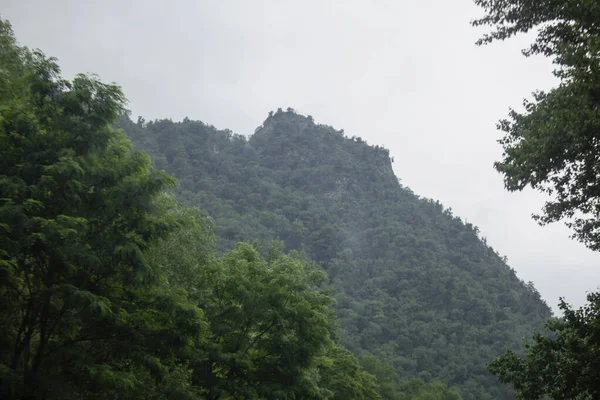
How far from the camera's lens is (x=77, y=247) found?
9781 mm

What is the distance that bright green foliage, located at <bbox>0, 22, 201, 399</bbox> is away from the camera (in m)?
9.58

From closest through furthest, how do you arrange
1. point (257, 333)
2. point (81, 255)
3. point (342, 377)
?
point (81, 255), point (257, 333), point (342, 377)

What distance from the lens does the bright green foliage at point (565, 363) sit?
10.5 m

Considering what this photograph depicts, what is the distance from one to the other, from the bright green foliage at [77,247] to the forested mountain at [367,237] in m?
55.2

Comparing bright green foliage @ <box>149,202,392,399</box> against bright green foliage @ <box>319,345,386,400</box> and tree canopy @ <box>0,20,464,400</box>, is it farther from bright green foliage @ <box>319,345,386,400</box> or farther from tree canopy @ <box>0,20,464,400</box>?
bright green foliage @ <box>319,345,386,400</box>

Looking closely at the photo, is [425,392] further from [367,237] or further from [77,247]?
[367,237]

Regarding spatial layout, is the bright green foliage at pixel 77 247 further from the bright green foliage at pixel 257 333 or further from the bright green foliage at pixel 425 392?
the bright green foliage at pixel 425 392

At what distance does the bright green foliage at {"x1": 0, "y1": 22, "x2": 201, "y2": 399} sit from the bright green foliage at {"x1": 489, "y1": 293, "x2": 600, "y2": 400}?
809 centimetres

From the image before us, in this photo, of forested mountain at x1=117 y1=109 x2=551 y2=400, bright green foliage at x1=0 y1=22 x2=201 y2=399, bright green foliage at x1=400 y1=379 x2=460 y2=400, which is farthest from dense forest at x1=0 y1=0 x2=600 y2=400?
forested mountain at x1=117 y1=109 x2=551 y2=400

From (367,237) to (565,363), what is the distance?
135544mm

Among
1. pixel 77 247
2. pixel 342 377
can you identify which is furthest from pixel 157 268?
pixel 342 377

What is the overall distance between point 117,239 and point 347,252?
4964 inches

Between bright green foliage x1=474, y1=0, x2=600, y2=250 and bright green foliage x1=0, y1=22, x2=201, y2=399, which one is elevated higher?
bright green foliage x1=474, y1=0, x2=600, y2=250

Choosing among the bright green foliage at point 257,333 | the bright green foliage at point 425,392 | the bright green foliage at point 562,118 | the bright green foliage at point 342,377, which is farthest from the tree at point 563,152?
the bright green foliage at point 425,392
